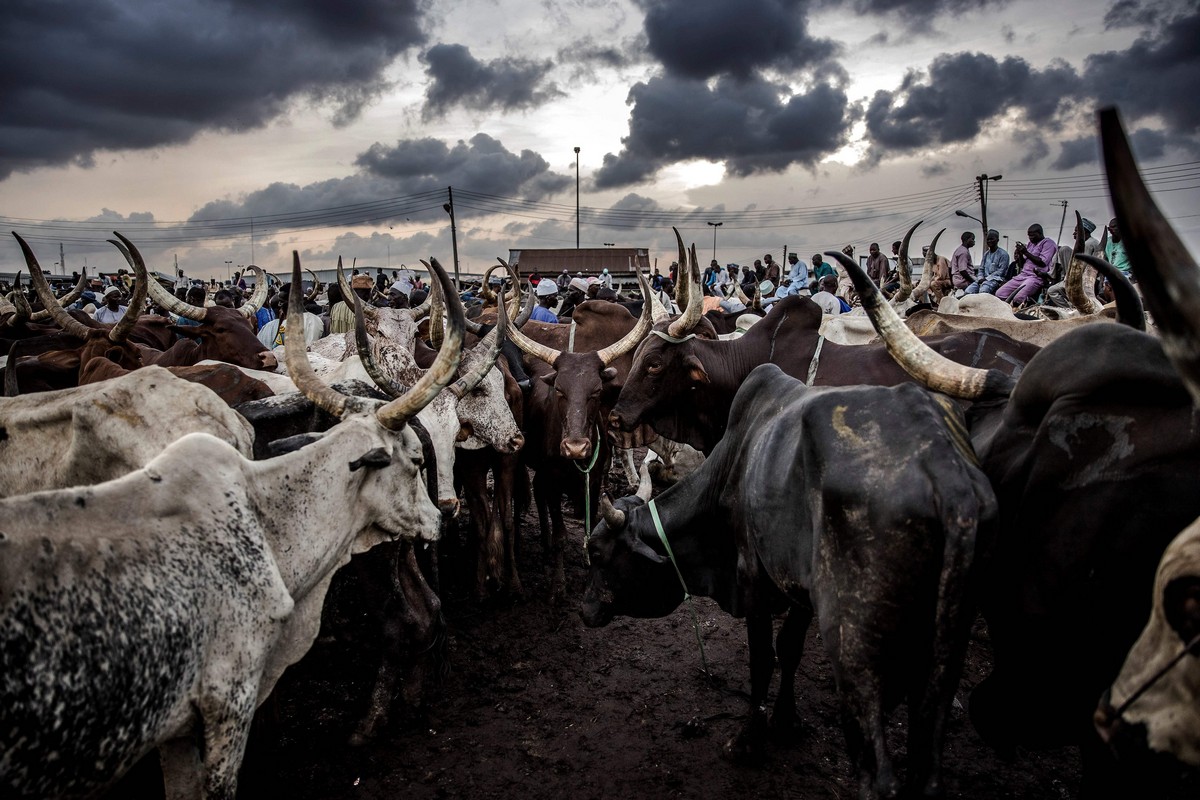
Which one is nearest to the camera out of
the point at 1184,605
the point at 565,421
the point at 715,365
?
the point at 1184,605

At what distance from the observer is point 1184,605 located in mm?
1717

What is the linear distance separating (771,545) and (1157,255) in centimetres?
211

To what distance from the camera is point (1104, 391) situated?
8.34ft

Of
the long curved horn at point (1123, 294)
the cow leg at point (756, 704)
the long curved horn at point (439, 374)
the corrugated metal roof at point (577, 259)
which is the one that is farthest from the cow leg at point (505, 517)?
the corrugated metal roof at point (577, 259)

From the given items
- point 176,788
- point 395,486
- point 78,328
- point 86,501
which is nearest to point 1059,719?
point 395,486

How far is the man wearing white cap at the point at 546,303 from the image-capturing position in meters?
12.1

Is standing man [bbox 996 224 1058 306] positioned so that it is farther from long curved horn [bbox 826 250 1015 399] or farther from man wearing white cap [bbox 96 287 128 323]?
man wearing white cap [bbox 96 287 128 323]

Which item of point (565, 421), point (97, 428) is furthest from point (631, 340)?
point (97, 428)

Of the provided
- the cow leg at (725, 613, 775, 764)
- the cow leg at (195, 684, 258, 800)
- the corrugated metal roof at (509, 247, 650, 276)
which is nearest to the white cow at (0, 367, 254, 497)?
the cow leg at (195, 684, 258, 800)

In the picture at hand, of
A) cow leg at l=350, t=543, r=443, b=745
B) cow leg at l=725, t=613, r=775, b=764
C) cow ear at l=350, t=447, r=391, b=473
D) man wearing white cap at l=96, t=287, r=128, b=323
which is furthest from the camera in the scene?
man wearing white cap at l=96, t=287, r=128, b=323

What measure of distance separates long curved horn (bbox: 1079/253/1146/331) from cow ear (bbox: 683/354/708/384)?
3.09 meters

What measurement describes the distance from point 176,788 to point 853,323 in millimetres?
7828

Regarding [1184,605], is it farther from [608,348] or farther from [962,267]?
[962,267]

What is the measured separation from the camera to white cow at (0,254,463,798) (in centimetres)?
204
